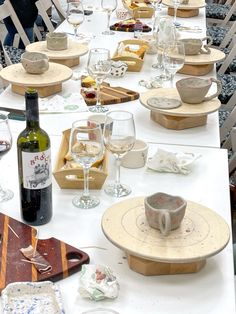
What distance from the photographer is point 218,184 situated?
1642 mm

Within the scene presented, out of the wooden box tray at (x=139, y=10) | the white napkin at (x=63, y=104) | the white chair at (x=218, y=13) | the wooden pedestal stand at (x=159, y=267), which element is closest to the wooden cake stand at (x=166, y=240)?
the wooden pedestal stand at (x=159, y=267)

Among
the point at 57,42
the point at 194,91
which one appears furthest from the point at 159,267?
the point at 57,42

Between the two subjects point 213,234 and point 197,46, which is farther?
point 197,46

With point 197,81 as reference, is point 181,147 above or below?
below

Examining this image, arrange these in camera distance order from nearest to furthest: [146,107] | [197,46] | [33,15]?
[146,107] → [197,46] → [33,15]

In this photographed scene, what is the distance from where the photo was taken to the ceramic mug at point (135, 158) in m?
1.71

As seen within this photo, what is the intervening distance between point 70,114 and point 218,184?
71 centimetres

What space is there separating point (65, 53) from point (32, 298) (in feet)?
5.38

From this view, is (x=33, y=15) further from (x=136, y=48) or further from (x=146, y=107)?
(x=146, y=107)

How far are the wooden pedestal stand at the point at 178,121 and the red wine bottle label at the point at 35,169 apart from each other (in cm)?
76

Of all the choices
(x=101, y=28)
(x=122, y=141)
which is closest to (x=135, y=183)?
(x=122, y=141)

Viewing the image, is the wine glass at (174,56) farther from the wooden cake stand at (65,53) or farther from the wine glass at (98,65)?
the wooden cake stand at (65,53)

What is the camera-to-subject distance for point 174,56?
7.45ft

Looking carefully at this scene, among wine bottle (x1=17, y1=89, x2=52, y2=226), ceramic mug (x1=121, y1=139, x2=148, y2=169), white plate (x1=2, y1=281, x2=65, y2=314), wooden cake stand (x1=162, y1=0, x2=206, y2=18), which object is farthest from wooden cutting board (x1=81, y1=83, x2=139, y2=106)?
wooden cake stand (x1=162, y1=0, x2=206, y2=18)
